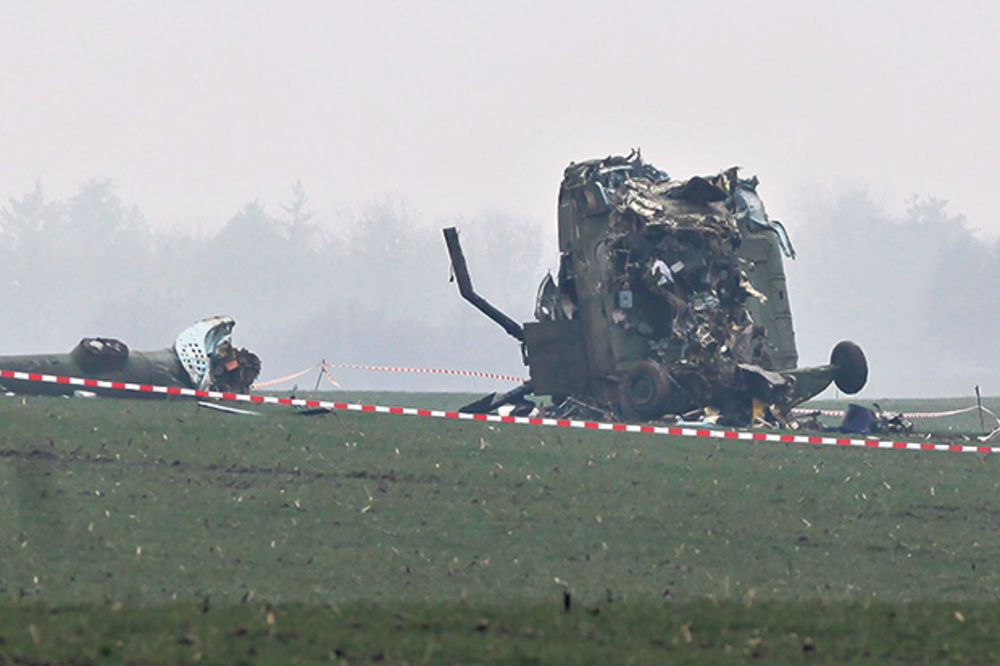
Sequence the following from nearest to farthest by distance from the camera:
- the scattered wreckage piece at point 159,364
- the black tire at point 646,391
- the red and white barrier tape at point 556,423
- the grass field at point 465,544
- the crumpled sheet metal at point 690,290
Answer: the grass field at point 465,544 → the red and white barrier tape at point 556,423 → the scattered wreckage piece at point 159,364 → the black tire at point 646,391 → the crumpled sheet metal at point 690,290

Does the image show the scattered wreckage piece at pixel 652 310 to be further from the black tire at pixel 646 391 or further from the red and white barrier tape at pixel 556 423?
the red and white barrier tape at pixel 556 423

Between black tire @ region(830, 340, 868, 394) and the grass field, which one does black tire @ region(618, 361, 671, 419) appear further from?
black tire @ region(830, 340, 868, 394)

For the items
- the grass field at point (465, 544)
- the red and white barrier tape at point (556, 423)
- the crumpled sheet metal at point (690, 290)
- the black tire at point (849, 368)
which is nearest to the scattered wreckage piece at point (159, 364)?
the red and white barrier tape at point (556, 423)

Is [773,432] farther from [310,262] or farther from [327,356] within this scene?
[310,262]

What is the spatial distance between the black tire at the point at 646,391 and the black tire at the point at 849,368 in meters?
4.31

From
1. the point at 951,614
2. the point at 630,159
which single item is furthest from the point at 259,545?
the point at 630,159

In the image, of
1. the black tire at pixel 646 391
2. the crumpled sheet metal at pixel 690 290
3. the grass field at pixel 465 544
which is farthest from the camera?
the crumpled sheet metal at pixel 690 290

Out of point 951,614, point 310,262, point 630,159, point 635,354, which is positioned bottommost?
point 951,614

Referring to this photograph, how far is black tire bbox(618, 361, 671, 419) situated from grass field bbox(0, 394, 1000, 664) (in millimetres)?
3684

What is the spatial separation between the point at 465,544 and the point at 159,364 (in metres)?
11.6

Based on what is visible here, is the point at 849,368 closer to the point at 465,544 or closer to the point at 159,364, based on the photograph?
the point at 159,364

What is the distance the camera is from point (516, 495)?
14844 mm

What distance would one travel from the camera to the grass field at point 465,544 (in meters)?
8.02

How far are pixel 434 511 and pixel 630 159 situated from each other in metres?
13.2
